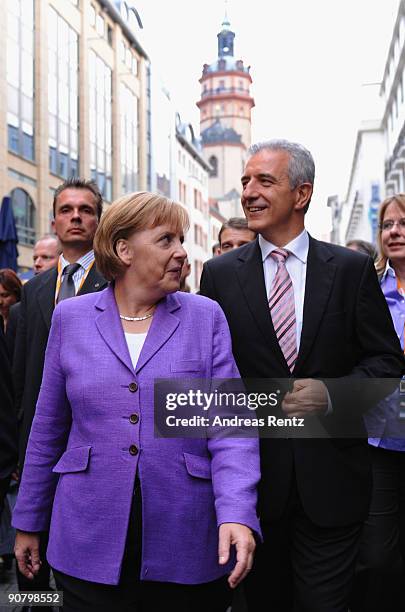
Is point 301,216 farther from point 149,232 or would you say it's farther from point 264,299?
point 149,232

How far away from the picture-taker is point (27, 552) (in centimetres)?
279

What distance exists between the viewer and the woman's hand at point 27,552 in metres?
2.78

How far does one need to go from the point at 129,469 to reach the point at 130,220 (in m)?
0.87

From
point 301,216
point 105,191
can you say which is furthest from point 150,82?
point 301,216

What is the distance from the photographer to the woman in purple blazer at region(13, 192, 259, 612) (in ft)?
8.57

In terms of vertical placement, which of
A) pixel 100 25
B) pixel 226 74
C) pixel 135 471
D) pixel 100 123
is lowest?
pixel 135 471

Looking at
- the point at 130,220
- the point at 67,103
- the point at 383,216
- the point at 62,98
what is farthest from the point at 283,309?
the point at 67,103

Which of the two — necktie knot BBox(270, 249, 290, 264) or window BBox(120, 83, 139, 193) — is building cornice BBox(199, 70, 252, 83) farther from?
necktie knot BBox(270, 249, 290, 264)

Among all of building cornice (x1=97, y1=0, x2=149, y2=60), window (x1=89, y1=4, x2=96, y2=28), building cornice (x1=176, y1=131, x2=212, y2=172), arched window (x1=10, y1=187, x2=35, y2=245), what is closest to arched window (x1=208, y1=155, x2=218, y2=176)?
A: building cornice (x1=176, y1=131, x2=212, y2=172)

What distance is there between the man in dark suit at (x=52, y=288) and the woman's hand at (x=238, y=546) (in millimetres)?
1743

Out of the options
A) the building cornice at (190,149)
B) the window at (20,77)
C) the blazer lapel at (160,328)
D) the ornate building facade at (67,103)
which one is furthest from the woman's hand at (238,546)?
the building cornice at (190,149)

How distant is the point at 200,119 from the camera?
120 m

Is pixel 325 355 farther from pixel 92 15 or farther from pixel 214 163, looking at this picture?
pixel 214 163

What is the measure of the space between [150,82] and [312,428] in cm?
4902
